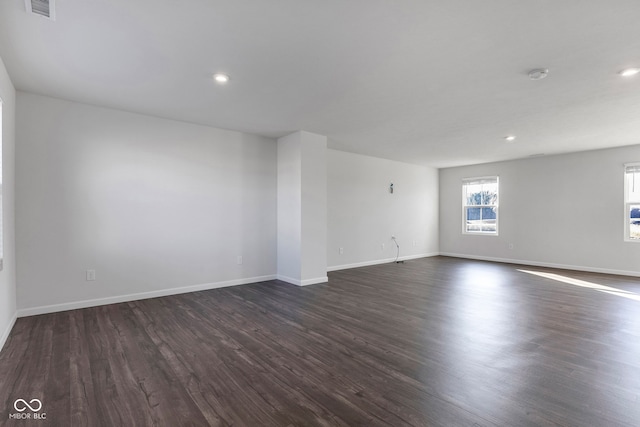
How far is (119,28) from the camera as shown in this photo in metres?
2.24

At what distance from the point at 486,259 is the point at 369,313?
5.68 m

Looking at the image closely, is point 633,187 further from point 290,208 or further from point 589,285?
point 290,208

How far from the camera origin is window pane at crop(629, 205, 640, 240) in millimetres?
5836

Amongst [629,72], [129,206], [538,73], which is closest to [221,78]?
[129,206]

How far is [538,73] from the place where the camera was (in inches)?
114

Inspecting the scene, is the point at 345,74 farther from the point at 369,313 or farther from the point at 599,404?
the point at 599,404

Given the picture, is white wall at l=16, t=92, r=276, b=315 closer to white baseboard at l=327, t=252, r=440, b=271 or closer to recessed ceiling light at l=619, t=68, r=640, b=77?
white baseboard at l=327, t=252, r=440, b=271

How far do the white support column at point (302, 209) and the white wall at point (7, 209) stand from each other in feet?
Result: 11.1

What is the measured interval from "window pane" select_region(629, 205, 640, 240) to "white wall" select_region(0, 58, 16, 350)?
9381 mm

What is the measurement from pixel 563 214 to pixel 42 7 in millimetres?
8669

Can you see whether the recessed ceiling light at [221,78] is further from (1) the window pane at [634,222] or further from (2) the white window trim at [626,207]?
(1) the window pane at [634,222]

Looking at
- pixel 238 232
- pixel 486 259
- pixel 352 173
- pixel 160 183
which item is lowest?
pixel 486 259

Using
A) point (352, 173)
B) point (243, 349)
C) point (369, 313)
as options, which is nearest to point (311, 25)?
point (243, 349)

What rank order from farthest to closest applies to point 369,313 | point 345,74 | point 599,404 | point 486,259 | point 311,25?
point 486,259 < point 369,313 < point 345,74 < point 311,25 < point 599,404
